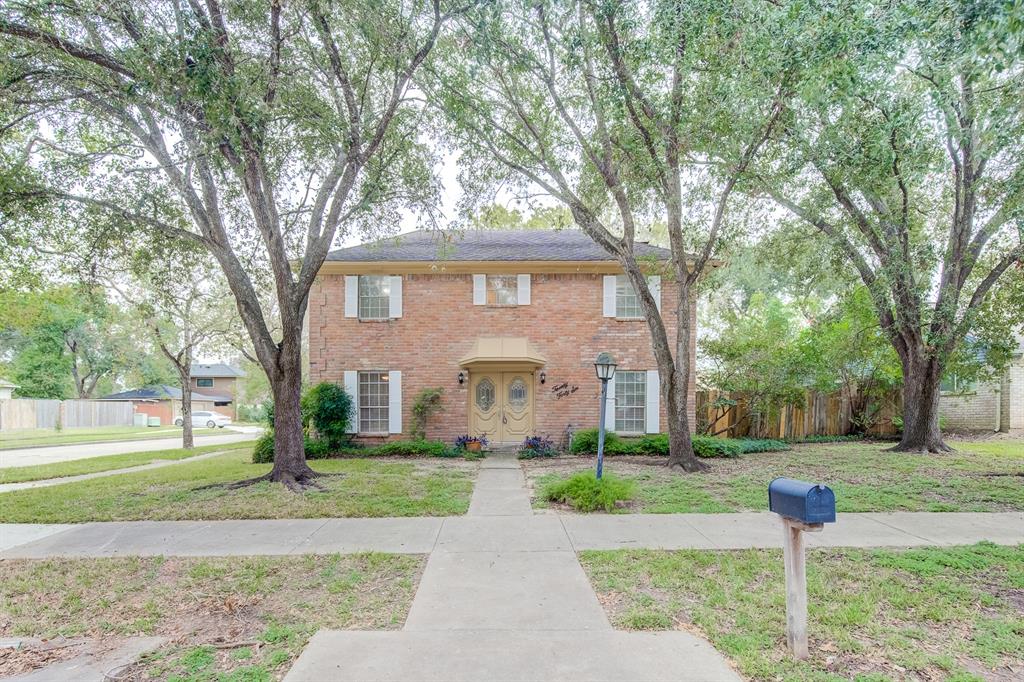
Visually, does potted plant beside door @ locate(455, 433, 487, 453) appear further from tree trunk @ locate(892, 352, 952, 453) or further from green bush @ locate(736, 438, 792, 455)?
tree trunk @ locate(892, 352, 952, 453)

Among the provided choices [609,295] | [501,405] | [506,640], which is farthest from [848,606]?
[501,405]

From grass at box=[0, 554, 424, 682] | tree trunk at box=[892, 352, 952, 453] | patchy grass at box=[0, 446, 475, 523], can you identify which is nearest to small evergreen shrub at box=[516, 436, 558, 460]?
patchy grass at box=[0, 446, 475, 523]

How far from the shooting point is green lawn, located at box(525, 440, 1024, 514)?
7.24 metres

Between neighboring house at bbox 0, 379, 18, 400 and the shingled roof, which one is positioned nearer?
the shingled roof

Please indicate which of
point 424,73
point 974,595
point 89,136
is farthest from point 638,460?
point 89,136

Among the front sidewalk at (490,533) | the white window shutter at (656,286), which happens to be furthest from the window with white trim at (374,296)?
the front sidewalk at (490,533)

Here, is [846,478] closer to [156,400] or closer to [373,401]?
[373,401]

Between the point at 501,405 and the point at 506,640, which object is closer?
the point at 506,640

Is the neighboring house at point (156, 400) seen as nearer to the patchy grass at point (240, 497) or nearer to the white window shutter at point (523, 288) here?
the patchy grass at point (240, 497)

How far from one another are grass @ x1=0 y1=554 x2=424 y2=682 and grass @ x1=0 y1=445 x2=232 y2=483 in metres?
7.10

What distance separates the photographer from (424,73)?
9086mm

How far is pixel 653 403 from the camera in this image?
43.4 ft

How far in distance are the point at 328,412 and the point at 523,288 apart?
5641 millimetres

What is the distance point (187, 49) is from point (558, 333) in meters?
9.41
